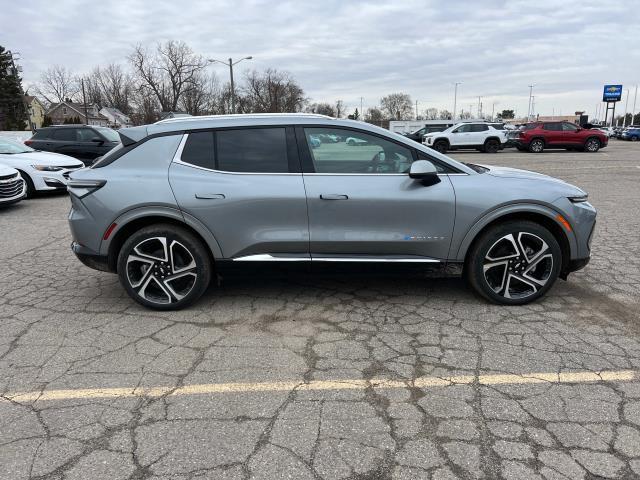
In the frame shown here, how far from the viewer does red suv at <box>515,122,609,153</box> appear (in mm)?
25594

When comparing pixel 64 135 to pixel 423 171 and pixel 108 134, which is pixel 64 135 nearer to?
pixel 108 134

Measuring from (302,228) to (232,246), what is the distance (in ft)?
2.04

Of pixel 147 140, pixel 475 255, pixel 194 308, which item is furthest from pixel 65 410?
pixel 475 255

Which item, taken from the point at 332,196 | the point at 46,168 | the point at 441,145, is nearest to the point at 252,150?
the point at 332,196

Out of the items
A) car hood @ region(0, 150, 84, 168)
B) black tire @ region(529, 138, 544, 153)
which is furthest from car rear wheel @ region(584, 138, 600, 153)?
car hood @ region(0, 150, 84, 168)

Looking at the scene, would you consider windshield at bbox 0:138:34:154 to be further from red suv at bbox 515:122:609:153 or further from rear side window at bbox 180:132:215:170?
red suv at bbox 515:122:609:153

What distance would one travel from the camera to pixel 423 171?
3.83 metres

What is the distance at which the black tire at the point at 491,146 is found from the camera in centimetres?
2691

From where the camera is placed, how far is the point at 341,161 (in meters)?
4.07

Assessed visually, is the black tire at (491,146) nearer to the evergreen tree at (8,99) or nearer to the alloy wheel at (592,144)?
the alloy wheel at (592,144)

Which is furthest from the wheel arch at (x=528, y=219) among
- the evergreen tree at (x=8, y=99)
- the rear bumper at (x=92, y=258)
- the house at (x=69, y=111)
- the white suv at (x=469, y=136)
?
the house at (x=69, y=111)

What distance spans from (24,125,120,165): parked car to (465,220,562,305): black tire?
12.9 metres

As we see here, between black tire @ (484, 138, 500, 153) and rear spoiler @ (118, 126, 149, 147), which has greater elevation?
rear spoiler @ (118, 126, 149, 147)

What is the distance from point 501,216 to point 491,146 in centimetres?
2518
